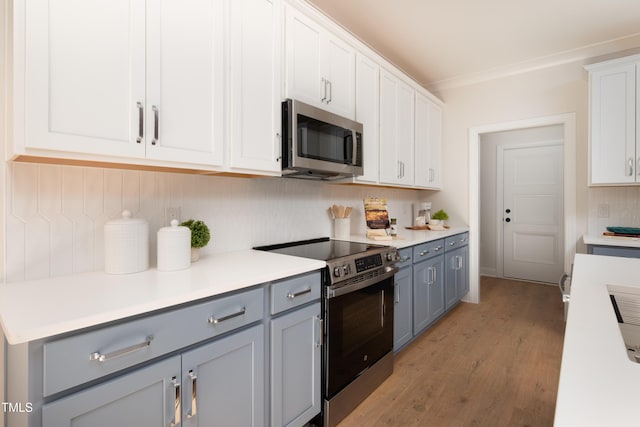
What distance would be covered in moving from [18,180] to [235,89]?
3.22 ft

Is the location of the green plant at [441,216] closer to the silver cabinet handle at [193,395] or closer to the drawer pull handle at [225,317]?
the drawer pull handle at [225,317]

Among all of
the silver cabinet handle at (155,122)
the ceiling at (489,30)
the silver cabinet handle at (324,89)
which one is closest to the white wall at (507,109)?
the ceiling at (489,30)

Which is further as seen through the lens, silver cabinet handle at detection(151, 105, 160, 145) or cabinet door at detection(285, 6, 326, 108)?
cabinet door at detection(285, 6, 326, 108)

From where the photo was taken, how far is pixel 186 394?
117 cm

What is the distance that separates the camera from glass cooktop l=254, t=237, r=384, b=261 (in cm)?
191

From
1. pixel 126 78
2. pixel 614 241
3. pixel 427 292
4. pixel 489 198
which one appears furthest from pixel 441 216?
pixel 126 78

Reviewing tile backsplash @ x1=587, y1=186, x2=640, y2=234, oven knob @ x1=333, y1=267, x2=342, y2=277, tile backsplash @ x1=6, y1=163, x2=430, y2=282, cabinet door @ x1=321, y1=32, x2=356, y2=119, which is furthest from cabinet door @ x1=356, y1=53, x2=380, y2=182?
tile backsplash @ x1=587, y1=186, x2=640, y2=234

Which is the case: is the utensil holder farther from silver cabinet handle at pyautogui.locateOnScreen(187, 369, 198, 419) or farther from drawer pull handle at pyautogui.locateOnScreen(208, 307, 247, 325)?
silver cabinet handle at pyautogui.locateOnScreen(187, 369, 198, 419)

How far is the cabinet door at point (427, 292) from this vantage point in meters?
2.72

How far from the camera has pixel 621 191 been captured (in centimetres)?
307

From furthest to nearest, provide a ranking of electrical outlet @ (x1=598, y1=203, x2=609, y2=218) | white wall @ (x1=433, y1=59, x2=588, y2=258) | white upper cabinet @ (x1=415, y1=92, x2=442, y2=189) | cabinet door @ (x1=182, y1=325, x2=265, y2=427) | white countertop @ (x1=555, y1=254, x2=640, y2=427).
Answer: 1. white upper cabinet @ (x1=415, y1=92, x2=442, y2=189)
2. white wall @ (x1=433, y1=59, x2=588, y2=258)
3. electrical outlet @ (x1=598, y1=203, x2=609, y2=218)
4. cabinet door @ (x1=182, y1=325, x2=265, y2=427)
5. white countertop @ (x1=555, y1=254, x2=640, y2=427)

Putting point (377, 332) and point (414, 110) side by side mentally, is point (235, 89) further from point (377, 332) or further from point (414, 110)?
point (414, 110)

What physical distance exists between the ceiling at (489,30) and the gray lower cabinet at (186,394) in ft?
8.08

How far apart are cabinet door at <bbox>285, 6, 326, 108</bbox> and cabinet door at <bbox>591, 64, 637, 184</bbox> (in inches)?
100
